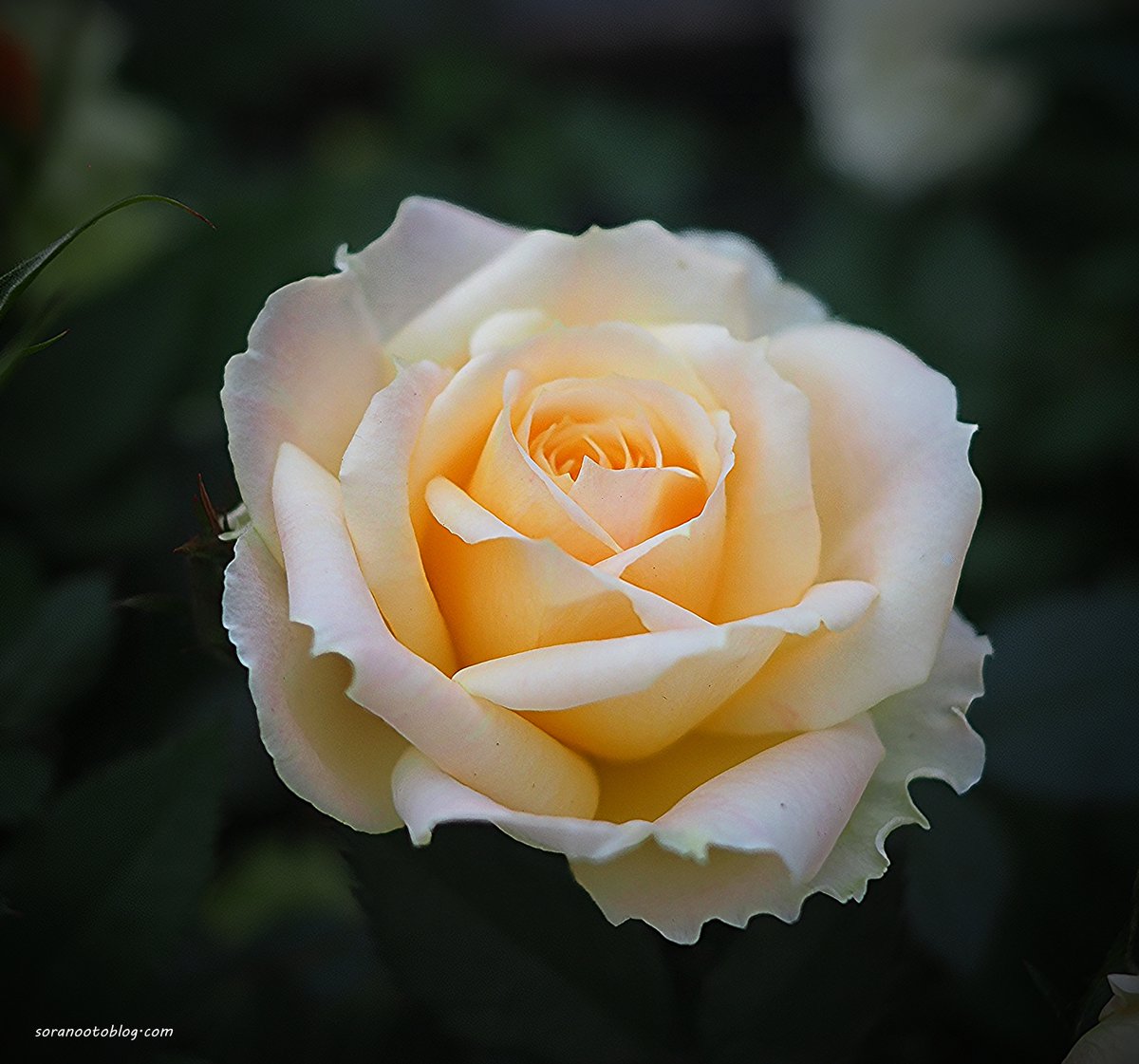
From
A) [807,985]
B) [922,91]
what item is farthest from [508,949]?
[922,91]

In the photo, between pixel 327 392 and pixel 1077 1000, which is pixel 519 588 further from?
pixel 1077 1000

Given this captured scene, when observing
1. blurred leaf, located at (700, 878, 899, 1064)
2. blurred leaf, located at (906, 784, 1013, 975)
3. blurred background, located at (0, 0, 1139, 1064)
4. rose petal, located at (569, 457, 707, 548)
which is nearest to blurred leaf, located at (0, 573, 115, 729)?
blurred background, located at (0, 0, 1139, 1064)

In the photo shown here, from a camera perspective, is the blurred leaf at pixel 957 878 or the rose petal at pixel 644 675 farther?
the blurred leaf at pixel 957 878

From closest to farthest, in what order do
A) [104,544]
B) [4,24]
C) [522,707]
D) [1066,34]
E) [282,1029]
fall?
[522,707], [282,1029], [104,544], [4,24], [1066,34]

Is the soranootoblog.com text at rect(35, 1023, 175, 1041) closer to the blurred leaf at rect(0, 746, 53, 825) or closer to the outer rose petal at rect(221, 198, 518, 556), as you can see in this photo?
the blurred leaf at rect(0, 746, 53, 825)

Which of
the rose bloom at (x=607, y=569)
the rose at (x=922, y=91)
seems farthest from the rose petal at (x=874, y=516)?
the rose at (x=922, y=91)

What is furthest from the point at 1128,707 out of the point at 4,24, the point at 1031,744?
the point at 4,24

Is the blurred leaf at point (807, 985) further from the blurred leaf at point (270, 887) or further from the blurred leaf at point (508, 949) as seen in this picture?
the blurred leaf at point (270, 887)
